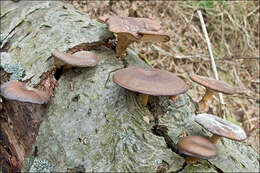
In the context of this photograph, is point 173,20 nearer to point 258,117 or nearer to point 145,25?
point 258,117

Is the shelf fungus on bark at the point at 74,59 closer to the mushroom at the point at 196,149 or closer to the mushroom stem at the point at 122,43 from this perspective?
the mushroom stem at the point at 122,43

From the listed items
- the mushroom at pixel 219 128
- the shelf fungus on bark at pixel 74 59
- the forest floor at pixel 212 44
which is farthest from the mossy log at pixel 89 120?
the forest floor at pixel 212 44

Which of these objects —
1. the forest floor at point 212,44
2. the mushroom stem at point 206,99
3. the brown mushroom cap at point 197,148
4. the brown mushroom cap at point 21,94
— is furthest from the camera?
the forest floor at point 212,44

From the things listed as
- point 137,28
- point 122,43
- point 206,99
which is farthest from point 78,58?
point 206,99

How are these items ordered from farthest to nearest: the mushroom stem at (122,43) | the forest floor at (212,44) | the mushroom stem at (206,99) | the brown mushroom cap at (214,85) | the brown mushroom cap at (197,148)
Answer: the forest floor at (212,44)
the mushroom stem at (206,99)
the mushroom stem at (122,43)
the brown mushroom cap at (214,85)
the brown mushroom cap at (197,148)

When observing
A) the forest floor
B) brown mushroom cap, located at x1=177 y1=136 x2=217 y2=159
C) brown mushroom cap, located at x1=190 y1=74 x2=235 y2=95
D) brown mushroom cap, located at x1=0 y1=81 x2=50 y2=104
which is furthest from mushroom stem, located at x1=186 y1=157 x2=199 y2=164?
the forest floor

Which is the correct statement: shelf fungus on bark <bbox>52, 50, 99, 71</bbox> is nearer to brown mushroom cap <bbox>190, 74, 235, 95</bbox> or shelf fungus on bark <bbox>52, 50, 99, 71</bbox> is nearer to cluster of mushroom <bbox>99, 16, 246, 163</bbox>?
cluster of mushroom <bbox>99, 16, 246, 163</bbox>

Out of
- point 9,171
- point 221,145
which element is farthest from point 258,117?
point 9,171

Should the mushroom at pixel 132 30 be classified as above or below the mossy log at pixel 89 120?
above
